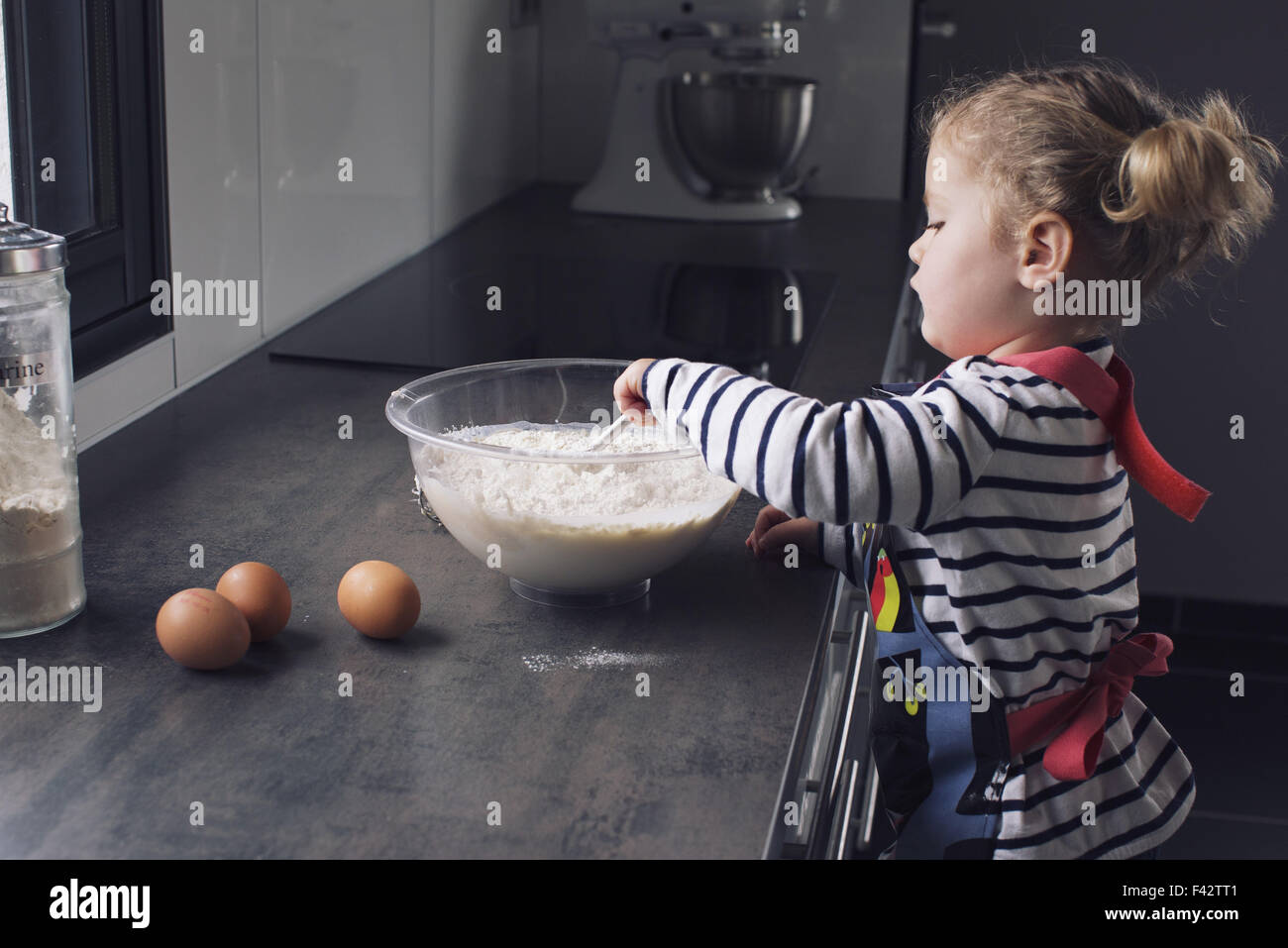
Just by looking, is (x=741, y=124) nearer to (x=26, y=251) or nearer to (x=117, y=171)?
(x=117, y=171)

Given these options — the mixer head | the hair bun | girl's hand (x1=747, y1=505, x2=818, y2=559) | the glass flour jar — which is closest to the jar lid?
the glass flour jar

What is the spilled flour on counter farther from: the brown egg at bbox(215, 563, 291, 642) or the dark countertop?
the brown egg at bbox(215, 563, 291, 642)

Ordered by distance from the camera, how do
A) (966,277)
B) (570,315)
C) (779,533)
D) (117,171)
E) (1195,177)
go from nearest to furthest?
1. (1195,177)
2. (966,277)
3. (779,533)
4. (117,171)
5. (570,315)

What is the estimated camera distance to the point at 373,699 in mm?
805

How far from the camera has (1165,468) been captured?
87 cm

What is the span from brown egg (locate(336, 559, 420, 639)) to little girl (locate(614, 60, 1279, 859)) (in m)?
0.20

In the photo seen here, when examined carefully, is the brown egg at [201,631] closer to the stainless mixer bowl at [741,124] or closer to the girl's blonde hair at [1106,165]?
the girl's blonde hair at [1106,165]

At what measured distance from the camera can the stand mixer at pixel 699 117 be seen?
224 cm

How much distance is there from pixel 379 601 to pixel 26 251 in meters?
0.30

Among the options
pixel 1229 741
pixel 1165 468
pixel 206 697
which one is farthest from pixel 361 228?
pixel 1229 741

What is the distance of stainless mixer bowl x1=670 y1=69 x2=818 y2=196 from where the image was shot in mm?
2301

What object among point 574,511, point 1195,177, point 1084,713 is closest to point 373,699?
point 574,511

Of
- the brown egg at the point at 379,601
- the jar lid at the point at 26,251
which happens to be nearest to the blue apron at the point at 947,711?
the brown egg at the point at 379,601

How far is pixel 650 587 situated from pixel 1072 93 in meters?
0.45
